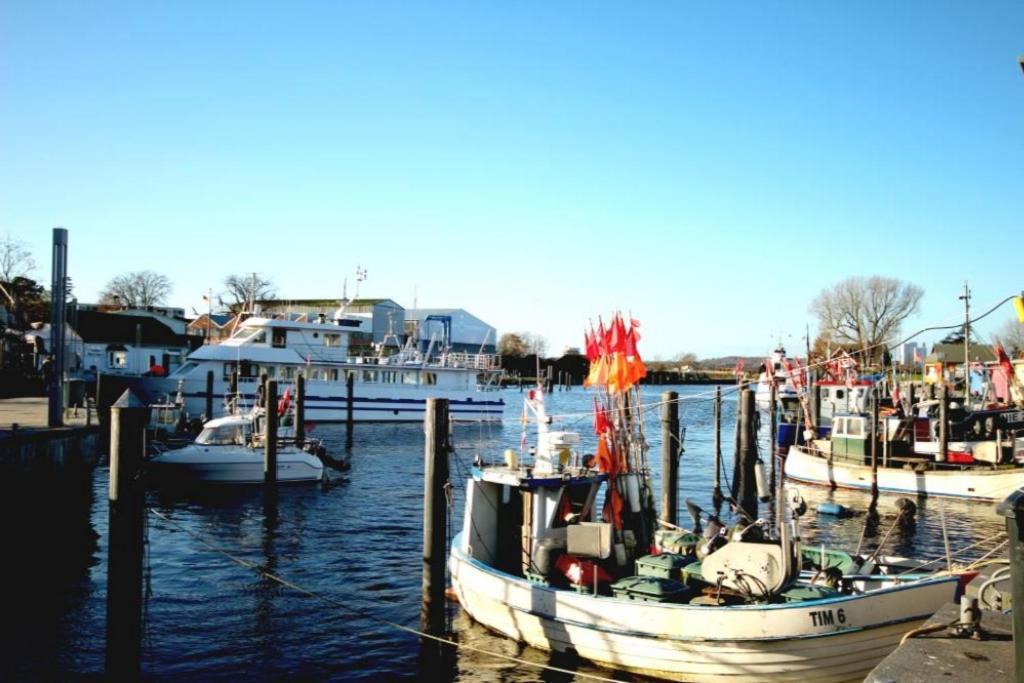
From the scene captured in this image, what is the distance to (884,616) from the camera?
36.9ft

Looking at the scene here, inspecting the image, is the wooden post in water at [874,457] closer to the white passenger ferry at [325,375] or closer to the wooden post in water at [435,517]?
the wooden post in water at [435,517]

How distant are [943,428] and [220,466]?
26704 millimetres

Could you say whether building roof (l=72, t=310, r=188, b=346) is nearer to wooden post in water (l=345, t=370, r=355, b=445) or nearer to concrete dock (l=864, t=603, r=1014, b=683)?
wooden post in water (l=345, t=370, r=355, b=445)

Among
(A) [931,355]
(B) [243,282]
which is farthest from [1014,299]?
(B) [243,282]

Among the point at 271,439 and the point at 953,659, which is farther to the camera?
the point at 271,439

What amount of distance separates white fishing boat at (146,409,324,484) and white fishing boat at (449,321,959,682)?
16.6 m

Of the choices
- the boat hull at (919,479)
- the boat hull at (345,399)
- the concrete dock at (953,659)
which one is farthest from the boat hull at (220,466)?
the concrete dock at (953,659)

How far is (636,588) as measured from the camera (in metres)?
12.1

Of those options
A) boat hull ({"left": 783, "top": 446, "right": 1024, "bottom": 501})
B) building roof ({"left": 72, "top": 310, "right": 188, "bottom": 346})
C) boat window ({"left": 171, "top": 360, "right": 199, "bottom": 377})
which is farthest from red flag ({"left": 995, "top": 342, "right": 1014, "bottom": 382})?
building roof ({"left": 72, "top": 310, "right": 188, "bottom": 346})

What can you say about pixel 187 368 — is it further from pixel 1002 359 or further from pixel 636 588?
pixel 636 588

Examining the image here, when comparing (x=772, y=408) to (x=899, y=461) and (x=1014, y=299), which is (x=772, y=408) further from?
(x=1014, y=299)

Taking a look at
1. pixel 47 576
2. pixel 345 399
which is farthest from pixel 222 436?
pixel 345 399

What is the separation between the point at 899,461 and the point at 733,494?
8.02 metres

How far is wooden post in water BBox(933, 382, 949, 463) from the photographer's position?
2931cm
